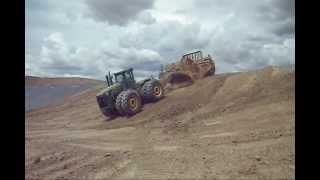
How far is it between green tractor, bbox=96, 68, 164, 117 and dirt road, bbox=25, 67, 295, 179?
35cm

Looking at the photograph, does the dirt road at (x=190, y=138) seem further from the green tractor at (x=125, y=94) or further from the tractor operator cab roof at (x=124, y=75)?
the tractor operator cab roof at (x=124, y=75)

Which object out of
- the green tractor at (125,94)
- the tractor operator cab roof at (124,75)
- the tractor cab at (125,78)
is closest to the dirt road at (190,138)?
the green tractor at (125,94)

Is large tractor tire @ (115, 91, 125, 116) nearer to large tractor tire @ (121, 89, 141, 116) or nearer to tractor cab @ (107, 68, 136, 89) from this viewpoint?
large tractor tire @ (121, 89, 141, 116)

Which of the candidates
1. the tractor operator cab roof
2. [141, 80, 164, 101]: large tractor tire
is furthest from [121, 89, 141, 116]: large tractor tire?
the tractor operator cab roof

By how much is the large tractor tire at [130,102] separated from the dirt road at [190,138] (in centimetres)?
25

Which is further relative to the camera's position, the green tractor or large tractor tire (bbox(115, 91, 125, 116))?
the green tractor

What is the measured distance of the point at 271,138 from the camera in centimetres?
920

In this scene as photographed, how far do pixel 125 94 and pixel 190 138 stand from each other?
165 inches

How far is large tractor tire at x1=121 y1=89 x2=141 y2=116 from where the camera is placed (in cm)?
1369

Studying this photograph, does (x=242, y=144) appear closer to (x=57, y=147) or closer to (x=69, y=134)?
(x=57, y=147)

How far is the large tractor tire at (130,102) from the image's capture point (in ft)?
44.9

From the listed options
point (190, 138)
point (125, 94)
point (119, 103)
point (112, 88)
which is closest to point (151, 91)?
point (125, 94)

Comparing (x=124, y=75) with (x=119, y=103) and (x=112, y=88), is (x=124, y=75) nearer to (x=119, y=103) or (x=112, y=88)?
(x=112, y=88)
